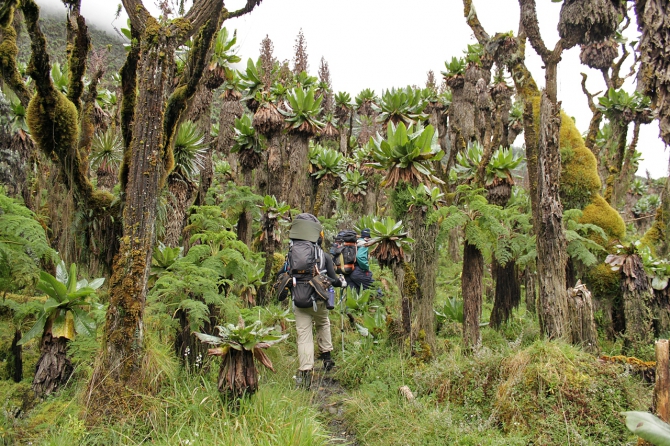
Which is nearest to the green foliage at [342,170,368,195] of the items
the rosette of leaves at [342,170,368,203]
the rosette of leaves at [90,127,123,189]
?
the rosette of leaves at [342,170,368,203]

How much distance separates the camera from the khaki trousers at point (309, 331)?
17.3 feet

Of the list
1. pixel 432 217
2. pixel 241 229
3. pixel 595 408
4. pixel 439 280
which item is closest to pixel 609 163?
pixel 439 280

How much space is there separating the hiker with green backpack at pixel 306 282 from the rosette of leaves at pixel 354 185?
8.77 metres

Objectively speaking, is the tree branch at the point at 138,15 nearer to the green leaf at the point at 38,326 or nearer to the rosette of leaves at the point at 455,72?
the green leaf at the point at 38,326

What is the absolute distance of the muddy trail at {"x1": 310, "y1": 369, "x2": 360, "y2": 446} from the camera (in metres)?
4.13

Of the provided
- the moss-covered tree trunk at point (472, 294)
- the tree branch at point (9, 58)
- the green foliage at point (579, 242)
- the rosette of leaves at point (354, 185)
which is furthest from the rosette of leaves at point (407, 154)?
the rosette of leaves at point (354, 185)

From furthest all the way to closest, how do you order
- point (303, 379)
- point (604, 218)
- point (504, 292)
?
point (604, 218)
point (504, 292)
point (303, 379)

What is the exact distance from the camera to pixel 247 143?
33.7 ft

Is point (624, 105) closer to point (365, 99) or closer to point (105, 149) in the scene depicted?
point (365, 99)

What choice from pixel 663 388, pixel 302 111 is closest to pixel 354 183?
pixel 302 111

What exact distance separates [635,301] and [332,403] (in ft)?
14.5

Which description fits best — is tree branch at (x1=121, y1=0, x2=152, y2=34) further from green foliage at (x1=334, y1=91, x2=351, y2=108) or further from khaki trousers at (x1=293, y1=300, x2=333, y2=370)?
green foliage at (x1=334, y1=91, x2=351, y2=108)

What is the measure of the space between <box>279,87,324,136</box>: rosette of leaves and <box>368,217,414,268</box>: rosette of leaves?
196 inches

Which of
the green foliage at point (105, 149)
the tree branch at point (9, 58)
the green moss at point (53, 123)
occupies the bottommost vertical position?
the green moss at point (53, 123)
